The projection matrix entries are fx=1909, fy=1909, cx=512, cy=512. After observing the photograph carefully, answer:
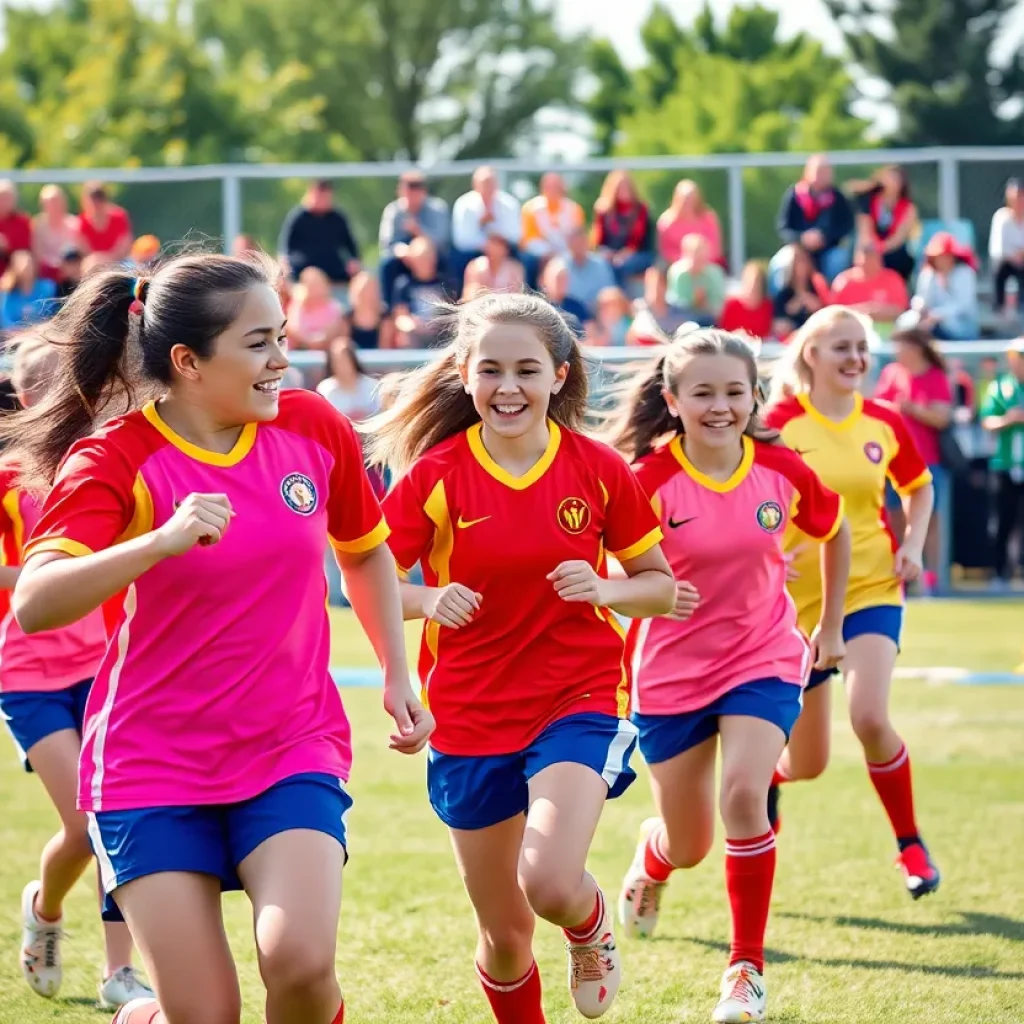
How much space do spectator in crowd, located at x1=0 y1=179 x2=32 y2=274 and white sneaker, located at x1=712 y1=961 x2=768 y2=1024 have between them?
45.8 ft

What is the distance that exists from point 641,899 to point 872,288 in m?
11.9

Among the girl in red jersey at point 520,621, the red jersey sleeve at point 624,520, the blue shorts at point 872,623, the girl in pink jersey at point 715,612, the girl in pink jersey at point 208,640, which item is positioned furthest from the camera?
the blue shorts at point 872,623

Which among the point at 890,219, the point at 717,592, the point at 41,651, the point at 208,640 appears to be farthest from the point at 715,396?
the point at 890,219

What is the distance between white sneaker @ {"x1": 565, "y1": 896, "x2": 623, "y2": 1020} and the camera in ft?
16.5

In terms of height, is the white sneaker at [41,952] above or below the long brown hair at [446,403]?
below

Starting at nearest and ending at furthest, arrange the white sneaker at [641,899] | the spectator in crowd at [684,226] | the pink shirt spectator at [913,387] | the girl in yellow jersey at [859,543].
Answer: the white sneaker at [641,899] < the girl in yellow jersey at [859,543] < the pink shirt spectator at [913,387] < the spectator in crowd at [684,226]

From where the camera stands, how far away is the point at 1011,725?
10461mm

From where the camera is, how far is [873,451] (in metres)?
7.33

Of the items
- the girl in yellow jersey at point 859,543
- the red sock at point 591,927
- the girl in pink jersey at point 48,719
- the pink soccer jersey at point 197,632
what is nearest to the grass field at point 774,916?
the girl in pink jersey at point 48,719

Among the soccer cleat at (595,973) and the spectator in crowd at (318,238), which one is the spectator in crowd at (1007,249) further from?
the soccer cleat at (595,973)

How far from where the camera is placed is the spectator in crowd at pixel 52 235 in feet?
58.0

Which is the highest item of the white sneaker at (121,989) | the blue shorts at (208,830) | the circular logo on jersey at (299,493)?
the circular logo on jersey at (299,493)

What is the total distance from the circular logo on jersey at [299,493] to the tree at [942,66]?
53142 millimetres

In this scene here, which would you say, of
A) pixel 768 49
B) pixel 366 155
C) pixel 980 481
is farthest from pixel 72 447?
pixel 768 49
